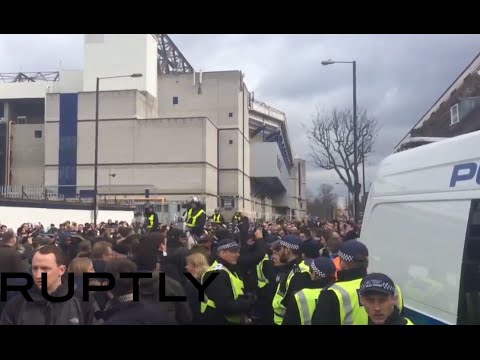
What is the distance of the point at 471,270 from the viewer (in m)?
3.34

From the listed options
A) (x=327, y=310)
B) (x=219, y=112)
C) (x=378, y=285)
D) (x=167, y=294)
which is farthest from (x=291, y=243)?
(x=219, y=112)

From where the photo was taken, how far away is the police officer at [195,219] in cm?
1166

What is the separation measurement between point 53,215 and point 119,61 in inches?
240

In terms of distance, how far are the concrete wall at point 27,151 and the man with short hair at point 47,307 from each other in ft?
183

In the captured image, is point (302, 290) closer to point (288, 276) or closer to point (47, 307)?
point (288, 276)

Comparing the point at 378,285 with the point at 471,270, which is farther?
the point at 471,270

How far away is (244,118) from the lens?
6512 centimetres

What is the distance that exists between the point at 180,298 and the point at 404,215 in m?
2.35

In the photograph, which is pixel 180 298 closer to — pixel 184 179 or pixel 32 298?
pixel 32 298

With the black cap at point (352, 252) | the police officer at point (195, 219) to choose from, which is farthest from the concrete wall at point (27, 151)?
the black cap at point (352, 252)

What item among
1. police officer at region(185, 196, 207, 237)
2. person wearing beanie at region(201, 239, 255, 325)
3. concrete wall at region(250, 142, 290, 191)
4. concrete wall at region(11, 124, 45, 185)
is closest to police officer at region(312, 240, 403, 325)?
person wearing beanie at region(201, 239, 255, 325)

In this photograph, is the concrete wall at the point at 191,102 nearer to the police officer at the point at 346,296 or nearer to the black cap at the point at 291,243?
the black cap at the point at 291,243

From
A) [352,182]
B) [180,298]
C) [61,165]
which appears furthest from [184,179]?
[180,298]

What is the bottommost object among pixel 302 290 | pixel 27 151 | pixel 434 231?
pixel 302 290
